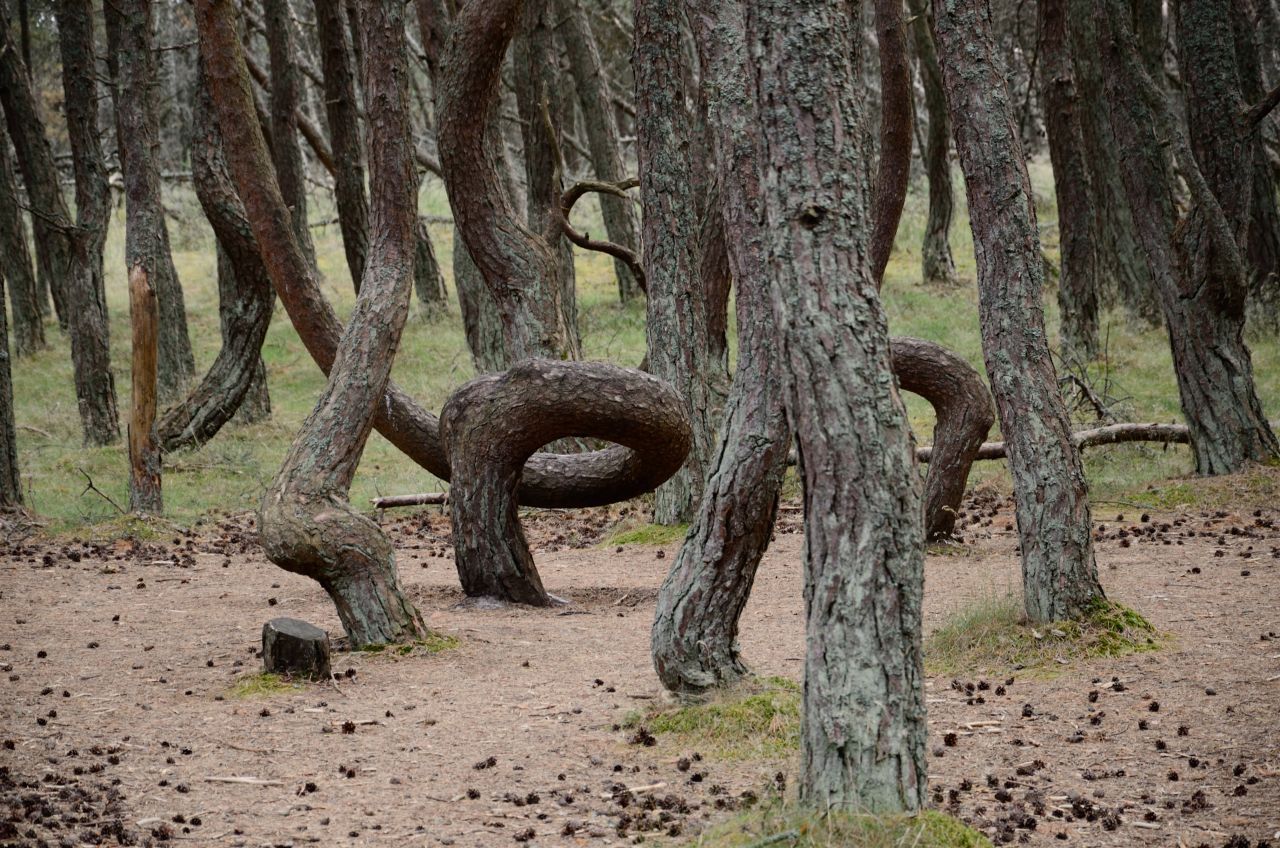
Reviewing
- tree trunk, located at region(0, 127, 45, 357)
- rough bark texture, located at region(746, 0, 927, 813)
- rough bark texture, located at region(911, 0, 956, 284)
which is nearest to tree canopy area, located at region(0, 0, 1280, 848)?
rough bark texture, located at region(746, 0, 927, 813)

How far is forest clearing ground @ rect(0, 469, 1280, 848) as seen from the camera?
4.95 meters

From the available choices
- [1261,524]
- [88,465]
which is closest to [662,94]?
[1261,524]

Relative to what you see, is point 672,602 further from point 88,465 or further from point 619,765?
point 88,465

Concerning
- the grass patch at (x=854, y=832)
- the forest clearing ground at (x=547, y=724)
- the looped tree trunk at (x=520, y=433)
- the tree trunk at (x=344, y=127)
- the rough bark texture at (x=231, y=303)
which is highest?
the tree trunk at (x=344, y=127)

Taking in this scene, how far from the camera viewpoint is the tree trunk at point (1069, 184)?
1545 cm

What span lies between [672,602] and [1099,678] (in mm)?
2336

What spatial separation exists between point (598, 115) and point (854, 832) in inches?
676

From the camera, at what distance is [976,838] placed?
4270mm

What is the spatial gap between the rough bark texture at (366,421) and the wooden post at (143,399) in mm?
3817

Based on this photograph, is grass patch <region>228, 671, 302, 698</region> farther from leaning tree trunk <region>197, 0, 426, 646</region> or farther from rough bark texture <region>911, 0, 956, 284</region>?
rough bark texture <region>911, 0, 956, 284</region>

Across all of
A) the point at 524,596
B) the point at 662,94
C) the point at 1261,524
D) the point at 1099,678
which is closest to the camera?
the point at 1099,678

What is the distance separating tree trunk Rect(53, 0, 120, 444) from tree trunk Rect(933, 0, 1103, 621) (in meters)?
12.0

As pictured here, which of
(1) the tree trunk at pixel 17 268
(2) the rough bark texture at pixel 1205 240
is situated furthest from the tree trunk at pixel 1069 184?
(1) the tree trunk at pixel 17 268

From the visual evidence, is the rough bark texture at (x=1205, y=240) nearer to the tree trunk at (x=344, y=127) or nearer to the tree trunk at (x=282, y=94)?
the tree trunk at (x=344, y=127)
